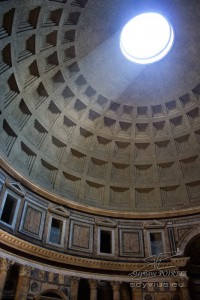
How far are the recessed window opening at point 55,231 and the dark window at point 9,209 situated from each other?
2.96m

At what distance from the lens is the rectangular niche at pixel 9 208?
1577 cm

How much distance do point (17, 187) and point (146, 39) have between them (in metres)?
15.2

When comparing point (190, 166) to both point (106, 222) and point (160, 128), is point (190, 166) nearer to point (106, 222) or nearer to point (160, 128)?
point (160, 128)

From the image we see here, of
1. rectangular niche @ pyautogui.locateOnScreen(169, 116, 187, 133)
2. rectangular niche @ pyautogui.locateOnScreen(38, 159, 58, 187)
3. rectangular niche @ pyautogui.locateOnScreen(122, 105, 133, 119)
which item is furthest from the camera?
rectangular niche @ pyautogui.locateOnScreen(122, 105, 133, 119)

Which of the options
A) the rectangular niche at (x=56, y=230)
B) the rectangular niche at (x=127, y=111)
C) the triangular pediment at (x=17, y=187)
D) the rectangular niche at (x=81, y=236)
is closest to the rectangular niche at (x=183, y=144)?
the rectangular niche at (x=127, y=111)

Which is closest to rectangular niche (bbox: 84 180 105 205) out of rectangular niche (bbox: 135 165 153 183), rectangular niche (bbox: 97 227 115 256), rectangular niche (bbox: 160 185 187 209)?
rectangular niche (bbox: 97 227 115 256)

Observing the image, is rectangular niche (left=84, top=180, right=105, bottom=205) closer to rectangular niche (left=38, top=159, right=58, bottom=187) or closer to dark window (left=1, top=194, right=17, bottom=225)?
rectangular niche (left=38, top=159, right=58, bottom=187)

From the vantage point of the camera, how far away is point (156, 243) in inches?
765

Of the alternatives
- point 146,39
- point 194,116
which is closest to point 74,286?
point 194,116

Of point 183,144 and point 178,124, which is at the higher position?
point 178,124

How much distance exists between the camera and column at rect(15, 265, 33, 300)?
1443 cm

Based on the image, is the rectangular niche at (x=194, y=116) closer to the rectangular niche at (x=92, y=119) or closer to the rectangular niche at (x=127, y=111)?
the rectangular niche at (x=127, y=111)

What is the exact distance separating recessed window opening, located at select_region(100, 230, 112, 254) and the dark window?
6432mm

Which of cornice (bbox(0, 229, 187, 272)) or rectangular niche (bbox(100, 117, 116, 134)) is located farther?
rectangular niche (bbox(100, 117, 116, 134))
